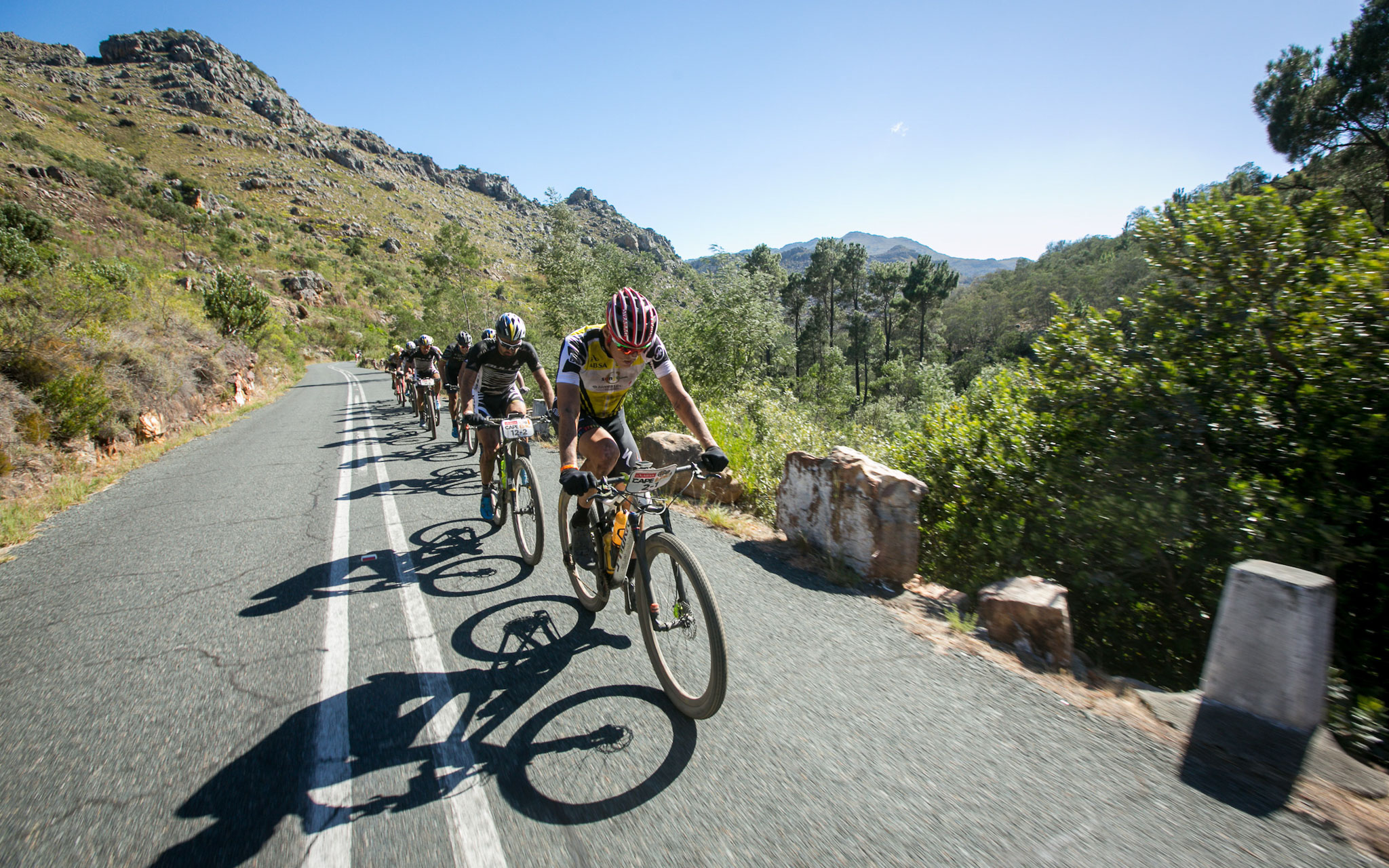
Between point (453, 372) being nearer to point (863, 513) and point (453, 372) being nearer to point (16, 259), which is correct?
point (863, 513)

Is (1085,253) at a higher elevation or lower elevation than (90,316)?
higher

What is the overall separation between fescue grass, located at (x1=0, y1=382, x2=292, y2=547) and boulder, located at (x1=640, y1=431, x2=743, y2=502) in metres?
6.56

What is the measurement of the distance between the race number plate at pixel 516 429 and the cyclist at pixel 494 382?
320 millimetres

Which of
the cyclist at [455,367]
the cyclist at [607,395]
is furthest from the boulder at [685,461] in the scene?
the cyclist at [455,367]

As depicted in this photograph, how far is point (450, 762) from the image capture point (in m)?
2.44

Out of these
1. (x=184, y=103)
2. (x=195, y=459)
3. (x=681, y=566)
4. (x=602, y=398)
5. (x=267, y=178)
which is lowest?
(x=195, y=459)

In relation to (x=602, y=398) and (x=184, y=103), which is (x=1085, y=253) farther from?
(x=184, y=103)

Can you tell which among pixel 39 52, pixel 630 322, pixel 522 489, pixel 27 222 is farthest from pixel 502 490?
pixel 39 52

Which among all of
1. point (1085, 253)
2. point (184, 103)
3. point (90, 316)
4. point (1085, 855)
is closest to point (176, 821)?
point (1085, 855)

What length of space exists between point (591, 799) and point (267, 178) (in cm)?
11329

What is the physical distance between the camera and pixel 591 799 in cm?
222

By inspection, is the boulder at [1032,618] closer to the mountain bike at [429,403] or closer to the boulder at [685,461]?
the boulder at [685,461]

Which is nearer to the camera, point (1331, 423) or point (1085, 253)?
point (1331, 423)

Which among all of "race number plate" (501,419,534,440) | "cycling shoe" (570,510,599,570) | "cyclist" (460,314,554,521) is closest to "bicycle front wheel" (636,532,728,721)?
"cycling shoe" (570,510,599,570)
